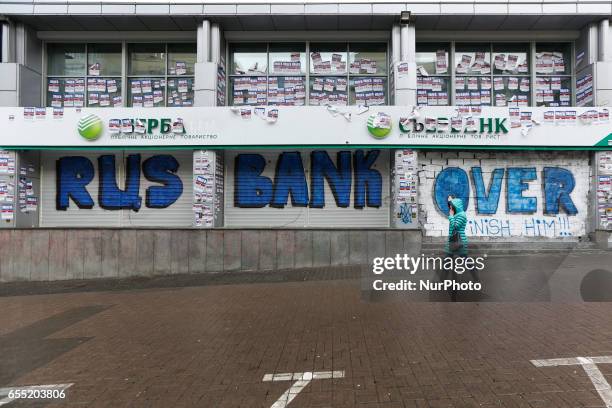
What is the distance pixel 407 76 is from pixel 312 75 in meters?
3.19

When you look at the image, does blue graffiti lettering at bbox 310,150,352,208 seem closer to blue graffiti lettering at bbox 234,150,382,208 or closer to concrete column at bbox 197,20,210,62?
blue graffiti lettering at bbox 234,150,382,208

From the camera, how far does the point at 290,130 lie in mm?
12898

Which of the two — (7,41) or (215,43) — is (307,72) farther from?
(7,41)

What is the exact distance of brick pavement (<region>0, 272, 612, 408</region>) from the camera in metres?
3.88

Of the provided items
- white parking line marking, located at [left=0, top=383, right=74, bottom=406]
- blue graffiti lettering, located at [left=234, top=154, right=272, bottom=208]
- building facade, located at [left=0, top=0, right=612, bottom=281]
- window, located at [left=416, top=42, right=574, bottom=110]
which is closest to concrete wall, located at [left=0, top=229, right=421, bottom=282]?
building facade, located at [left=0, top=0, right=612, bottom=281]

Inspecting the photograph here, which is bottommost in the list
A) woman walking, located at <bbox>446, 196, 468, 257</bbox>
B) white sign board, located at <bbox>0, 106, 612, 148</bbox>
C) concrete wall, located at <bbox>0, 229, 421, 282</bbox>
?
concrete wall, located at <bbox>0, 229, 421, 282</bbox>

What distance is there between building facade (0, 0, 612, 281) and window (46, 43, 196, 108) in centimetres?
5

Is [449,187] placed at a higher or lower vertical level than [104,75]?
lower

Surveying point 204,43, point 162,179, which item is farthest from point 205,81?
point 162,179

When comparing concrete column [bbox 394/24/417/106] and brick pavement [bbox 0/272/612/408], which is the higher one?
concrete column [bbox 394/24/417/106]

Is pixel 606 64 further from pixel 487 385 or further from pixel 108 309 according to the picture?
pixel 108 309

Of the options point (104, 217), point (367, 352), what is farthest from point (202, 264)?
point (367, 352)

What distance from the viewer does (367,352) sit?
5.00m

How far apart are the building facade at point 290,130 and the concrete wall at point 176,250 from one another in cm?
4
